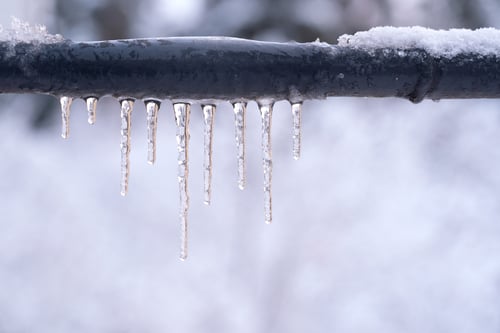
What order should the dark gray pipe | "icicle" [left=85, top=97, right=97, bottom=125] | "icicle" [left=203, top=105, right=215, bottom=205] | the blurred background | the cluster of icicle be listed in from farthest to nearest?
1. the blurred background
2. "icicle" [left=203, top=105, right=215, bottom=205]
3. the cluster of icicle
4. "icicle" [left=85, top=97, right=97, bottom=125]
5. the dark gray pipe

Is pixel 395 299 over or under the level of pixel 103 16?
under

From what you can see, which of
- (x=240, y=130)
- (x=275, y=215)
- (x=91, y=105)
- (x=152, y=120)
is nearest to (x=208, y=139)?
(x=240, y=130)

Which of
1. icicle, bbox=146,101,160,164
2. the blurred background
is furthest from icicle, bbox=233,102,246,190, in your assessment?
the blurred background

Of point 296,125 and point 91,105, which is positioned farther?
point 296,125

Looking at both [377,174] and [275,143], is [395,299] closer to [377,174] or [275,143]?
[377,174]

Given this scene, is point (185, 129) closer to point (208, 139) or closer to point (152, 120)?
point (152, 120)

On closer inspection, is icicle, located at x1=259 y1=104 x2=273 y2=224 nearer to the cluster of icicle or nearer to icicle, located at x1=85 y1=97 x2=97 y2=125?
the cluster of icicle

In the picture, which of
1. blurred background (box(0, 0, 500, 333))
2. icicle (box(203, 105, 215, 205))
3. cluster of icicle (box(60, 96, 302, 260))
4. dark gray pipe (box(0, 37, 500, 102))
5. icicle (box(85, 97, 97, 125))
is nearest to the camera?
dark gray pipe (box(0, 37, 500, 102))

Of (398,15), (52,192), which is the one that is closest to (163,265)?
(52,192)
